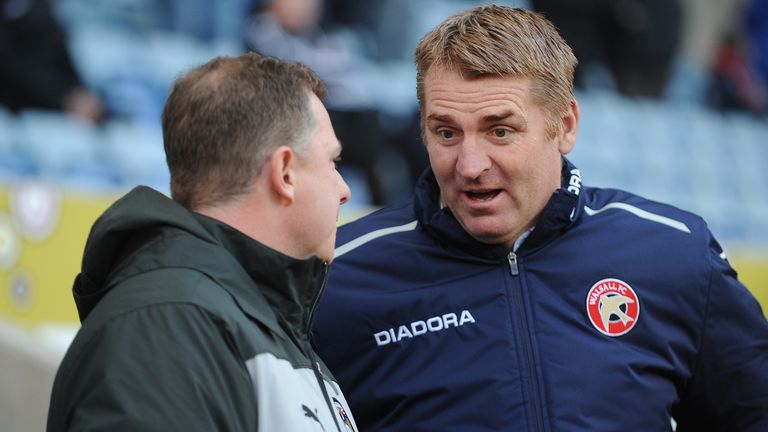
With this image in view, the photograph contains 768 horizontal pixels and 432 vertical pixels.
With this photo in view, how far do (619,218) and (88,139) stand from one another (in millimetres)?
4628

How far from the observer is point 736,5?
12.0m

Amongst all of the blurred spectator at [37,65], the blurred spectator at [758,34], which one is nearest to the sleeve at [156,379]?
the blurred spectator at [37,65]

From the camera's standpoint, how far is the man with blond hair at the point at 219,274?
73.7 inches

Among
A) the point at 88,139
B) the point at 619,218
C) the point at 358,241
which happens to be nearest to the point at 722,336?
the point at 619,218

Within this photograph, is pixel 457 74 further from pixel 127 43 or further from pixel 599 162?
pixel 599 162

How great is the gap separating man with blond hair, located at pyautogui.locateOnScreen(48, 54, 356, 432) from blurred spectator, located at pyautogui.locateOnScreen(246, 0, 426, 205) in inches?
174

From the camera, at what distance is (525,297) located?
2.59 metres

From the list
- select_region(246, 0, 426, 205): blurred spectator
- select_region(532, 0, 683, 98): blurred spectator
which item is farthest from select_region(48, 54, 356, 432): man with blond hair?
select_region(532, 0, 683, 98): blurred spectator

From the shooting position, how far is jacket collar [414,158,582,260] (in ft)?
8.64

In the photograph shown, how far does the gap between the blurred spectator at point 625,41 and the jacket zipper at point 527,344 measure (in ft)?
22.4

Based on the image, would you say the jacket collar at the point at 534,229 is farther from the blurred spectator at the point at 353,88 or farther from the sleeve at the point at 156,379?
the blurred spectator at the point at 353,88

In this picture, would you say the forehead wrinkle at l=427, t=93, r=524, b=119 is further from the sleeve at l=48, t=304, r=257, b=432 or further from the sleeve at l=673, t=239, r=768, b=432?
the sleeve at l=48, t=304, r=257, b=432

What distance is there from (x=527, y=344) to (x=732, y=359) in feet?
1.44

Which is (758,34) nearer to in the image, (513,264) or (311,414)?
(513,264)
